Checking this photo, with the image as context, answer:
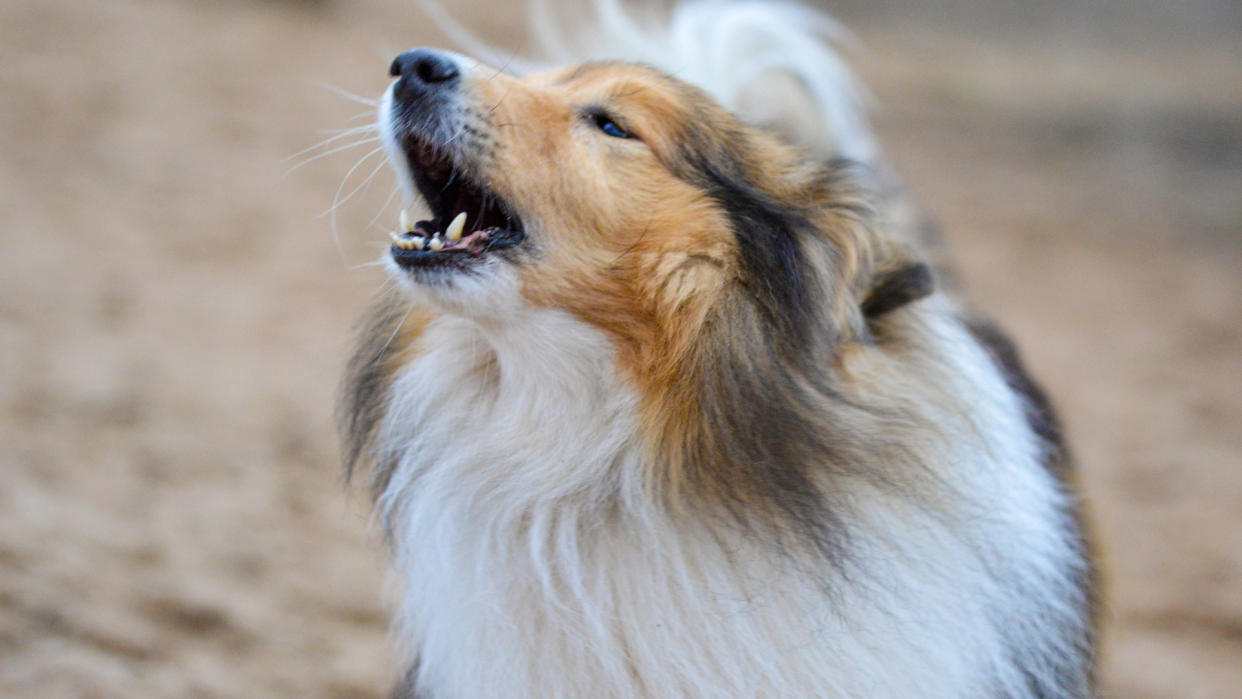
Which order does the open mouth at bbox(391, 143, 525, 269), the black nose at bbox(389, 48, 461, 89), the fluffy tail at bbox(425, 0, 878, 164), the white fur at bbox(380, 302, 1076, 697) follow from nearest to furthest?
1. the white fur at bbox(380, 302, 1076, 697)
2. the open mouth at bbox(391, 143, 525, 269)
3. the black nose at bbox(389, 48, 461, 89)
4. the fluffy tail at bbox(425, 0, 878, 164)

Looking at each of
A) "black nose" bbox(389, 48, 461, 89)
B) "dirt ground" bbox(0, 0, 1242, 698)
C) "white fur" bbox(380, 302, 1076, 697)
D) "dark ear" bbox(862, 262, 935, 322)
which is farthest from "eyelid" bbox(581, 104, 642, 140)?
"dirt ground" bbox(0, 0, 1242, 698)

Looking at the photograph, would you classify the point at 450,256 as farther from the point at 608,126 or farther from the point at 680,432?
the point at 680,432

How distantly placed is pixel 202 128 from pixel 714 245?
620 cm

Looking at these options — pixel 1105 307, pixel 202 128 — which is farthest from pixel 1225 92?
pixel 202 128

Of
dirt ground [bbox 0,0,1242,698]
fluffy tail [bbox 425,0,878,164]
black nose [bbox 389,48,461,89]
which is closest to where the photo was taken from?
black nose [bbox 389,48,461,89]

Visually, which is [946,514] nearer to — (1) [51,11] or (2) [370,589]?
(2) [370,589]

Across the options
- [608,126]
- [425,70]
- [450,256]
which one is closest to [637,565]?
[450,256]

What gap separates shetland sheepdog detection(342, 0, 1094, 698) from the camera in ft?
6.87

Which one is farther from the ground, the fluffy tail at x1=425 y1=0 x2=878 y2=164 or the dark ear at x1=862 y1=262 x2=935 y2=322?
the fluffy tail at x1=425 y1=0 x2=878 y2=164

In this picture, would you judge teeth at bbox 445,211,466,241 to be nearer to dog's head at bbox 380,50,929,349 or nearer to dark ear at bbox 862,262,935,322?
dog's head at bbox 380,50,929,349

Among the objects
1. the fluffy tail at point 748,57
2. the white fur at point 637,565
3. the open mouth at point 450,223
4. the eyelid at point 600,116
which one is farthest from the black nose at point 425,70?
the fluffy tail at point 748,57

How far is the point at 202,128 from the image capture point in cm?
742

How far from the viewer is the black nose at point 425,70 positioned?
2.29 metres

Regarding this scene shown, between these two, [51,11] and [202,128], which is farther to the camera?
[51,11]
